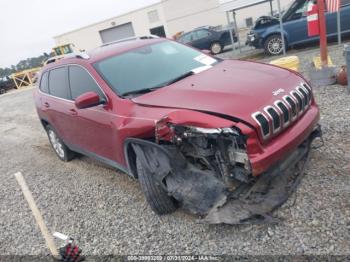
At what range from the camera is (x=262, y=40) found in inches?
463

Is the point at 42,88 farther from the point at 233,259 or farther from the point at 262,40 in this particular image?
the point at 262,40

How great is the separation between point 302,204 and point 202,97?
139 centimetres

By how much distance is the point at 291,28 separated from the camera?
11.1 metres

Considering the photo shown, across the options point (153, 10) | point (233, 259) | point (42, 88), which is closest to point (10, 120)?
point (42, 88)

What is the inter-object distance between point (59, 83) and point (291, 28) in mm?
8590

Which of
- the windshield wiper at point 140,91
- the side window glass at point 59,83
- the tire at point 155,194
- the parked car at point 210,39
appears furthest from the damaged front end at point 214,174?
the parked car at point 210,39

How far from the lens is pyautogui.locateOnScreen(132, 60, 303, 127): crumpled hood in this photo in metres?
2.94

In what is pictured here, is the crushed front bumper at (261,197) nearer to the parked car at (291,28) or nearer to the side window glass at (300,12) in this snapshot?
the parked car at (291,28)

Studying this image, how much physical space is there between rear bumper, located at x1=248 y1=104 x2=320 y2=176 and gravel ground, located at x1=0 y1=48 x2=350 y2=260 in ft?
1.82

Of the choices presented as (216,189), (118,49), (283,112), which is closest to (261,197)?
(216,189)

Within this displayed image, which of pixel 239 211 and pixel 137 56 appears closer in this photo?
pixel 239 211

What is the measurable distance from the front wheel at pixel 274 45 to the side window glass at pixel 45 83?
27.0ft

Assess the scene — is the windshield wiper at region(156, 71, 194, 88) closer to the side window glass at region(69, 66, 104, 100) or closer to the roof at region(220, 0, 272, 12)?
the side window glass at region(69, 66, 104, 100)

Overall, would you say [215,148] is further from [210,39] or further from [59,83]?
[210,39]
